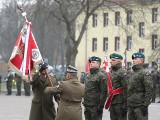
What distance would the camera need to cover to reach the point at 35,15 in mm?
47688

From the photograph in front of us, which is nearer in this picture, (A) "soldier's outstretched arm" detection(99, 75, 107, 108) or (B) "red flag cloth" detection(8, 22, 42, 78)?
(A) "soldier's outstretched arm" detection(99, 75, 107, 108)

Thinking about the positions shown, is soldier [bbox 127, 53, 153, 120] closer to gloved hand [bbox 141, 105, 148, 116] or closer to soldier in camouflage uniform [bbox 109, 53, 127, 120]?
gloved hand [bbox 141, 105, 148, 116]

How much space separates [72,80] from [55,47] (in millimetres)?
89493

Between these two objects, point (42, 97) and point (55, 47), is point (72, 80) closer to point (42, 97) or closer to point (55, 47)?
point (42, 97)

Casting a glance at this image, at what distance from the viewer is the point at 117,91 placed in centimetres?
1447

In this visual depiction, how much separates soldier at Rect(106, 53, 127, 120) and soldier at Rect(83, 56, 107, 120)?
0.31 metres

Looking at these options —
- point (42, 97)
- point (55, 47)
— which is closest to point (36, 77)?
point (42, 97)

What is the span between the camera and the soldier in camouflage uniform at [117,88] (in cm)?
1443

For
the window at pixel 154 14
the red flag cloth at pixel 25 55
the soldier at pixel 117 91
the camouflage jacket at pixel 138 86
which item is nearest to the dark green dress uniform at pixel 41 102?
the red flag cloth at pixel 25 55

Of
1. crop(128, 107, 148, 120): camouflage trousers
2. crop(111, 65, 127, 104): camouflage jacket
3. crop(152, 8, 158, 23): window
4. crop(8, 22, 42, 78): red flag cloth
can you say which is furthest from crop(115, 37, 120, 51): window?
crop(128, 107, 148, 120): camouflage trousers

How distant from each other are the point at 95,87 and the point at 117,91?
514mm

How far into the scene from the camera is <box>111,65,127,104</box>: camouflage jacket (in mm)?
14445

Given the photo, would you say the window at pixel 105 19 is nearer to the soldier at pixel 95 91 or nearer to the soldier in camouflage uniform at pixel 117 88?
the soldier in camouflage uniform at pixel 117 88

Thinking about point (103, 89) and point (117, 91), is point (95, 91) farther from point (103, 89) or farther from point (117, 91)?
point (117, 91)
